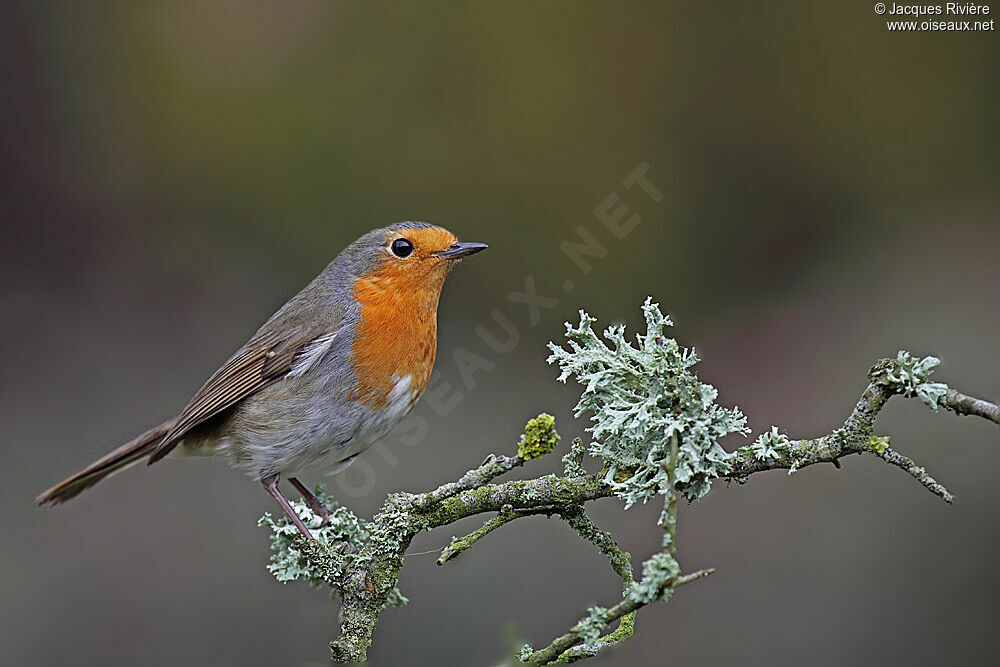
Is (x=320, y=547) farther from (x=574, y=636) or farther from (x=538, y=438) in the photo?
(x=574, y=636)

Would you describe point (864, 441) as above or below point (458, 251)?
below

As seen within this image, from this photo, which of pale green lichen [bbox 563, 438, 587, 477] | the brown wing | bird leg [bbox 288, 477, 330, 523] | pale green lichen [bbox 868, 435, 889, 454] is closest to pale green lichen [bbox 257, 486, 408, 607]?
bird leg [bbox 288, 477, 330, 523]

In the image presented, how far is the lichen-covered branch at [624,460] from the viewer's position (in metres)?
1.84

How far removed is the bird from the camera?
3.38 meters

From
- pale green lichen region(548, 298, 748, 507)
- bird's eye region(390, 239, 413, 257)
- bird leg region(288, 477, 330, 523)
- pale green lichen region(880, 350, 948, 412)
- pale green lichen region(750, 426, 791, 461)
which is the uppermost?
bird's eye region(390, 239, 413, 257)

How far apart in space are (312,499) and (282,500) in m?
0.13

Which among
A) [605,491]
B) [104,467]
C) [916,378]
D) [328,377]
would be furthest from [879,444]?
[104,467]

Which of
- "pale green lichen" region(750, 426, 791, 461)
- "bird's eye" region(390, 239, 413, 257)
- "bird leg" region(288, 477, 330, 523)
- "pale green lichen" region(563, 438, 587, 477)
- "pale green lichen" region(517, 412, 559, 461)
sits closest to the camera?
"pale green lichen" region(750, 426, 791, 461)

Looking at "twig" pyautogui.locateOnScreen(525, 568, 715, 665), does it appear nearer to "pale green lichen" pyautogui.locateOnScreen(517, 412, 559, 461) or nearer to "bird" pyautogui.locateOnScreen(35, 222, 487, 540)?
"pale green lichen" pyautogui.locateOnScreen(517, 412, 559, 461)

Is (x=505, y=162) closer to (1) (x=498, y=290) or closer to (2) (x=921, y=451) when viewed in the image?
(1) (x=498, y=290)

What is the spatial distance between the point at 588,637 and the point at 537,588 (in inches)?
117

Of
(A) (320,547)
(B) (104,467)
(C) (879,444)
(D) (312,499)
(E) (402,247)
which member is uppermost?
(B) (104,467)

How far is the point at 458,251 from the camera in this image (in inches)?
137

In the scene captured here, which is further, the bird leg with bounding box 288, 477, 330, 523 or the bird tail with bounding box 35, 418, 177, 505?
the bird tail with bounding box 35, 418, 177, 505
